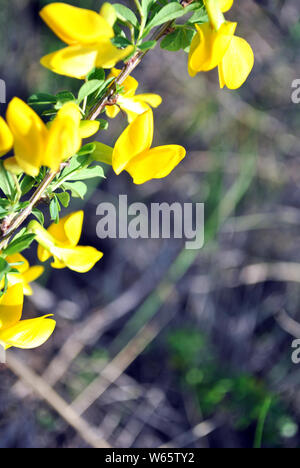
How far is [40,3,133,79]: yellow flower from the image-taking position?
0.41 m

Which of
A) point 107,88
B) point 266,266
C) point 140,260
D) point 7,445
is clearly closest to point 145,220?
point 140,260

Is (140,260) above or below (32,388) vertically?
above

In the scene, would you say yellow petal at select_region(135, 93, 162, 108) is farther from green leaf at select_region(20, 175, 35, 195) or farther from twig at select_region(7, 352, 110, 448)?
twig at select_region(7, 352, 110, 448)

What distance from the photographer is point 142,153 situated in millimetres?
530

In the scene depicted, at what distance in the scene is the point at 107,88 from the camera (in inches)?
20.7

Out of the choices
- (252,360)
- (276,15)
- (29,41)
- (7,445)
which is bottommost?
(252,360)

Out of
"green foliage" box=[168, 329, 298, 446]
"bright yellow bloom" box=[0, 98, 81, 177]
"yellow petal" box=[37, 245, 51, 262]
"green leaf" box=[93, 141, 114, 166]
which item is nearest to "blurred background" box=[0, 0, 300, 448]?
"green foliage" box=[168, 329, 298, 446]

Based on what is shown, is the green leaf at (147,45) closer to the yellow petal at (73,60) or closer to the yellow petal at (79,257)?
the yellow petal at (73,60)

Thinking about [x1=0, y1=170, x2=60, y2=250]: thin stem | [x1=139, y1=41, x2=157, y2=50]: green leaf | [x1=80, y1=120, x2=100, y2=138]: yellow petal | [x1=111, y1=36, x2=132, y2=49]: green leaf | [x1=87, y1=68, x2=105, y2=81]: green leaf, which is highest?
[x1=111, y1=36, x2=132, y2=49]: green leaf

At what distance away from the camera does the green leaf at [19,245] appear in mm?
495

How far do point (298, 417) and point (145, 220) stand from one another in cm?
94

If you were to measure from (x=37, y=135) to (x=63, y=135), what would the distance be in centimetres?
3

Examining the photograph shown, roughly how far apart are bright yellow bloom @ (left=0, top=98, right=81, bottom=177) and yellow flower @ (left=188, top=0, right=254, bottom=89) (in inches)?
6.5
